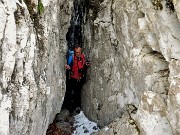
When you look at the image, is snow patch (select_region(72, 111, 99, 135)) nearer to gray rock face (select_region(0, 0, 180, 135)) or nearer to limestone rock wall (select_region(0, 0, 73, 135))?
gray rock face (select_region(0, 0, 180, 135))

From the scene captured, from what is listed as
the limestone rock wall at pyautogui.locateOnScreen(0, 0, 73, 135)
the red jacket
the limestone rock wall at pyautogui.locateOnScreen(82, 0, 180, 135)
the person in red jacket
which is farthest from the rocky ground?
the limestone rock wall at pyautogui.locateOnScreen(0, 0, 73, 135)

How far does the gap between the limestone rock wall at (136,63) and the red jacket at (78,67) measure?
514 mm

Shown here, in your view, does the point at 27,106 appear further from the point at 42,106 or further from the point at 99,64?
the point at 99,64

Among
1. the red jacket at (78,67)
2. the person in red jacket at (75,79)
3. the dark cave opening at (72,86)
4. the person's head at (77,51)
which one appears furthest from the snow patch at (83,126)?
the person's head at (77,51)

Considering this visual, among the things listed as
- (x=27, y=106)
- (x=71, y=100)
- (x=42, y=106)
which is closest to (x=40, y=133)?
(x=42, y=106)

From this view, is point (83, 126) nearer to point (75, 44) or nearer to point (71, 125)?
point (71, 125)

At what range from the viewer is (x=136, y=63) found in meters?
11.7

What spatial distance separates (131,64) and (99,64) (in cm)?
274

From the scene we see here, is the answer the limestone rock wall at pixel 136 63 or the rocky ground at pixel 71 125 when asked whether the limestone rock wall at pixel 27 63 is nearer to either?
the rocky ground at pixel 71 125

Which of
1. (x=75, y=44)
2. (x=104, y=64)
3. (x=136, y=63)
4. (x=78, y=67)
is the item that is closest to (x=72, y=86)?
(x=78, y=67)

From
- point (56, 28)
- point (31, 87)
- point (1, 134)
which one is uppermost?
point (56, 28)

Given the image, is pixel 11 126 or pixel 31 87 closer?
pixel 11 126

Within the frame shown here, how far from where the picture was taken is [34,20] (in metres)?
10.2

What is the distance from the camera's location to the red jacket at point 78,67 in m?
14.4
